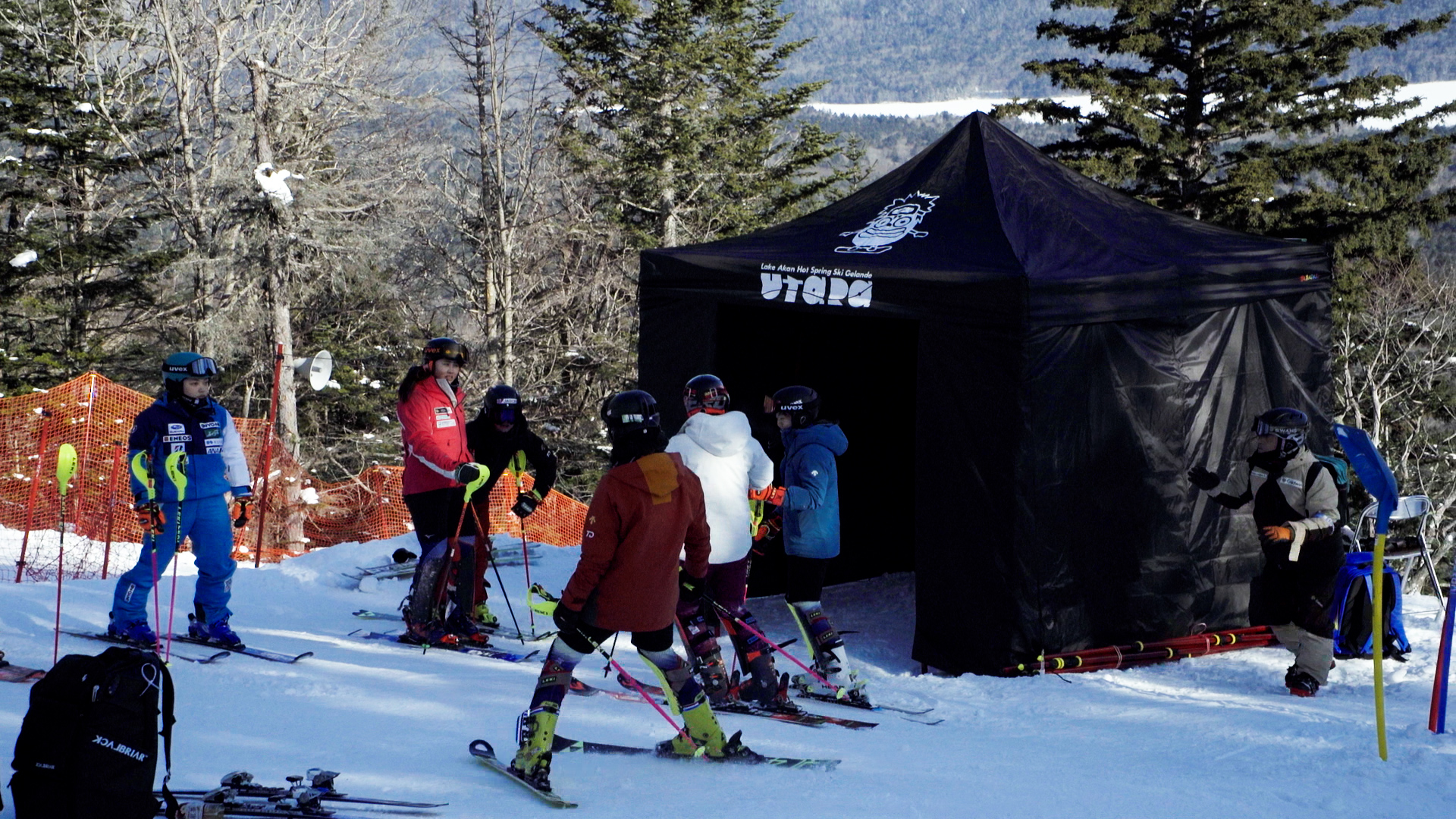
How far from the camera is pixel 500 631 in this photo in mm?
6770

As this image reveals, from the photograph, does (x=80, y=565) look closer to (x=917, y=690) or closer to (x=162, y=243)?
(x=917, y=690)

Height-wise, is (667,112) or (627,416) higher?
(667,112)

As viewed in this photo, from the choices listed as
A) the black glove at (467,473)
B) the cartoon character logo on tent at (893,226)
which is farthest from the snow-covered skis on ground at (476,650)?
the cartoon character logo on tent at (893,226)

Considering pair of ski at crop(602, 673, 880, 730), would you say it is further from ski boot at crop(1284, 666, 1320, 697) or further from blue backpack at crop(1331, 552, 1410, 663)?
blue backpack at crop(1331, 552, 1410, 663)

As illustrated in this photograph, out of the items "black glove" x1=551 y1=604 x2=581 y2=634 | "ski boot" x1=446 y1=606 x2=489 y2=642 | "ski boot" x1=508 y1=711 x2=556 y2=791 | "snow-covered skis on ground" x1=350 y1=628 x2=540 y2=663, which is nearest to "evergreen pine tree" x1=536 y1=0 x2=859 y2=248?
"ski boot" x1=446 y1=606 x2=489 y2=642

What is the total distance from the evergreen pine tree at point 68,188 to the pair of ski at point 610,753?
56.9 feet

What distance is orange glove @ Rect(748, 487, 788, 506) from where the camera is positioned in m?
5.30

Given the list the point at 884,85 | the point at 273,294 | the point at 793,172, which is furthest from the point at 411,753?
the point at 884,85

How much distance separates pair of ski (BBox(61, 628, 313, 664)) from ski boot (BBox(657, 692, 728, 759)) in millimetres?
2484

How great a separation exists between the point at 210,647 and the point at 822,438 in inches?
131

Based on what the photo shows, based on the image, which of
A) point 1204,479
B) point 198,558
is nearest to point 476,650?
point 198,558

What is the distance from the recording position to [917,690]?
579 cm

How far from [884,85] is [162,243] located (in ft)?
329

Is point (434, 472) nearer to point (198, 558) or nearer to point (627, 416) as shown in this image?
point (198, 558)
